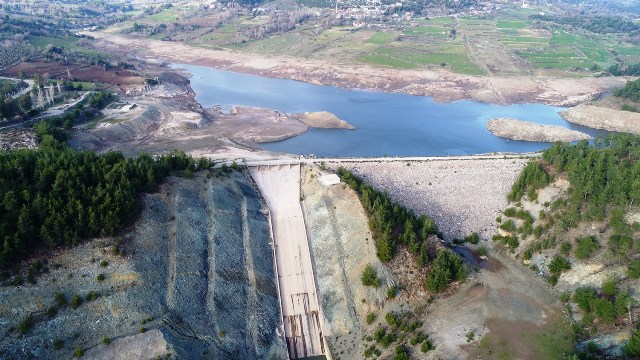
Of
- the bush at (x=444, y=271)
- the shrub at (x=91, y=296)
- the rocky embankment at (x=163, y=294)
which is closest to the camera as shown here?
the rocky embankment at (x=163, y=294)

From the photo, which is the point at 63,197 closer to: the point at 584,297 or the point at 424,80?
the point at 584,297

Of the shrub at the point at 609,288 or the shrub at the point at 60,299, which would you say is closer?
the shrub at the point at 60,299

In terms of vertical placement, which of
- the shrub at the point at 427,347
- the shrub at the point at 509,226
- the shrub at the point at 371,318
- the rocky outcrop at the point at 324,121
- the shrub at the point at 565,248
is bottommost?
the shrub at the point at 427,347

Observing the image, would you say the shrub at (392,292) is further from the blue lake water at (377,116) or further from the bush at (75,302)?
the blue lake water at (377,116)

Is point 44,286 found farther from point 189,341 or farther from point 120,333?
point 189,341

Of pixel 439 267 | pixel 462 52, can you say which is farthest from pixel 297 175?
pixel 462 52

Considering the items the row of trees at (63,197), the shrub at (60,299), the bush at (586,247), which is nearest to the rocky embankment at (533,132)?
the bush at (586,247)
